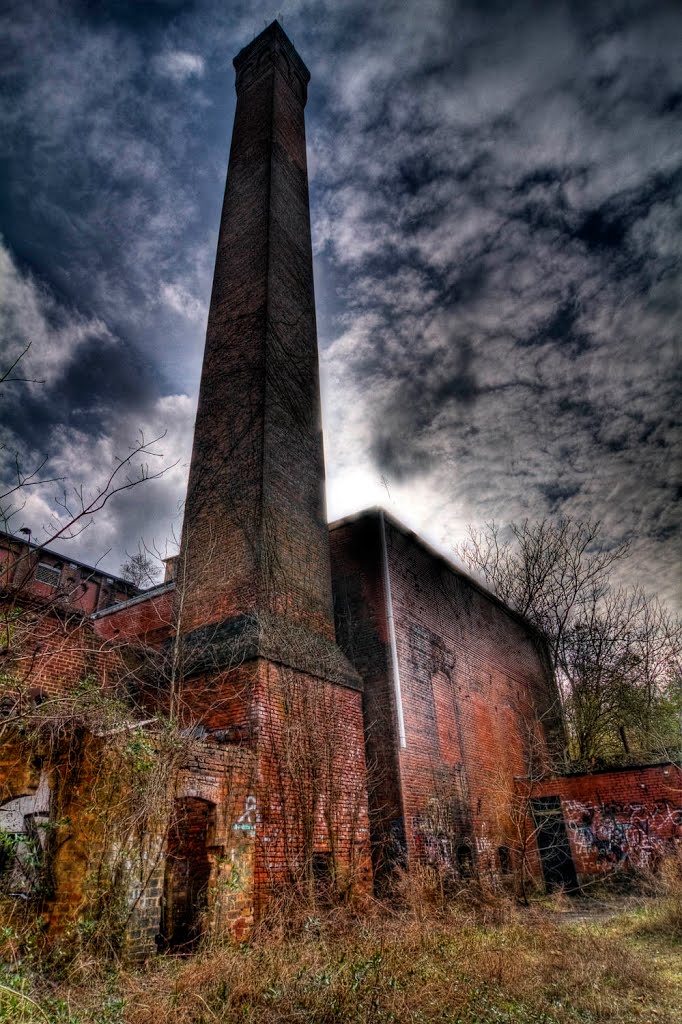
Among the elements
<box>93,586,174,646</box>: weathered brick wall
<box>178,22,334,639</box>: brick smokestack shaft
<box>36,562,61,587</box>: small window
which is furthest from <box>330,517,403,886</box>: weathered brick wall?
<box>36,562,61,587</box>: small window

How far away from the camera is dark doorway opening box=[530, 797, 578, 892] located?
13.4 meters

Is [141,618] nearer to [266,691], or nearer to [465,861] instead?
[266,691]

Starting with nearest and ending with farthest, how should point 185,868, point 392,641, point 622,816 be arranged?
point 185,868
point 392,641
point 622,816

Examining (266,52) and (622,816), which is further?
(266,52)

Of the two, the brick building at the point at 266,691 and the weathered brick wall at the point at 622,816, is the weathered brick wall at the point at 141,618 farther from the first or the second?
the weathered brick wall at the point at 622,816

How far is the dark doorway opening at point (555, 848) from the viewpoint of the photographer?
528 inches

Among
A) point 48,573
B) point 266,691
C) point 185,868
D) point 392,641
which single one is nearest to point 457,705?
point 392,641

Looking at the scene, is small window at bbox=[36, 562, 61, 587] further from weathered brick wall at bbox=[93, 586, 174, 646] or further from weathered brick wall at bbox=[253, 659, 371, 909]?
weathered brick wall at bbox=[253, 659, 371, 909]

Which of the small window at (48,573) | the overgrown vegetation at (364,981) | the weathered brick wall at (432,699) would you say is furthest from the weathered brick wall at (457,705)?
the small window at (48,573)

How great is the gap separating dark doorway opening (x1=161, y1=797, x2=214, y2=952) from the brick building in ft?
0.11

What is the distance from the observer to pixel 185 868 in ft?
22.7

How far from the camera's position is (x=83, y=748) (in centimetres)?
607

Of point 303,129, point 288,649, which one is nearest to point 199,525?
point 288,649

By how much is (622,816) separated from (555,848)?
70.7 inches
